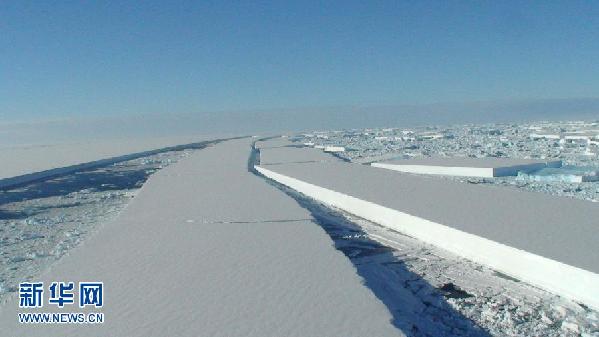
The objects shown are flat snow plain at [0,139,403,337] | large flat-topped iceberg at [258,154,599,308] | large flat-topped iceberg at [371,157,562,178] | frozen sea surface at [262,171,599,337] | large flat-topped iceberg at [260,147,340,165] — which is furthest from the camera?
large flat-topped iceberg at [260,147,340,165]

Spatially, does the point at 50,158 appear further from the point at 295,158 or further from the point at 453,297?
the point at 453,297

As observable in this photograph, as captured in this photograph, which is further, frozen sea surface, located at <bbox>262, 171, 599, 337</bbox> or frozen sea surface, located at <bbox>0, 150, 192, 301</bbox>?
frozen sea surface, located at <bbox>0, 150, 192, 301</bbox>

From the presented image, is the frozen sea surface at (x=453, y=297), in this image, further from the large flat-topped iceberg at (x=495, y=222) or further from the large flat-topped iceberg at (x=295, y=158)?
the large flat-topped iceberg at (x=295, y=158)

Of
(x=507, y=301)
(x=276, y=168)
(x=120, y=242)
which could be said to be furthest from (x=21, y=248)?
(x=276, y=168)

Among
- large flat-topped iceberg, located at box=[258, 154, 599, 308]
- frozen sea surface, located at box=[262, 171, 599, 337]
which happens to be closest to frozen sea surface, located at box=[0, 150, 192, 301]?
frozen sea surface, located at box=[262, 171, 599, 337]

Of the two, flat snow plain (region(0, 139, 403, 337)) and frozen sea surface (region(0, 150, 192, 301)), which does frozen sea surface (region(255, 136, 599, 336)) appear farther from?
frozen sea surface (region(0, 150, 192, 301))

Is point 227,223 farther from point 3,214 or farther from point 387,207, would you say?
point 3,214

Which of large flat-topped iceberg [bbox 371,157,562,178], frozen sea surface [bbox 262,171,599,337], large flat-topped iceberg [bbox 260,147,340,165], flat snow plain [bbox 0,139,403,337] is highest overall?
large flat-topped iceberg [bbox 260,147,340,165]

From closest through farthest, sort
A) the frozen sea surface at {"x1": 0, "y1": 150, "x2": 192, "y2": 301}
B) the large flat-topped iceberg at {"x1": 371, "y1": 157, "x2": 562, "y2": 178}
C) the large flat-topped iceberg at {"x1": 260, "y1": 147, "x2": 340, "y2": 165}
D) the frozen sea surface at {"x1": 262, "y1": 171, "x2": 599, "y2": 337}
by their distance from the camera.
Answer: the frozen sea surface at {"x1": 262, "y1": 171, "x2": 599, "y2": 337}, the frozen sea surface at {"x1": 0, "y1": 150, "x2": 192, "y2": 301}, the large flat-topped iceberg at {"x1": 371, "y1": 157, "x2": 562, "y2": 178}, the large flat-topped iceberg at {"x1": 260, "y1": 147, "x2": 340, "y2": 165}
